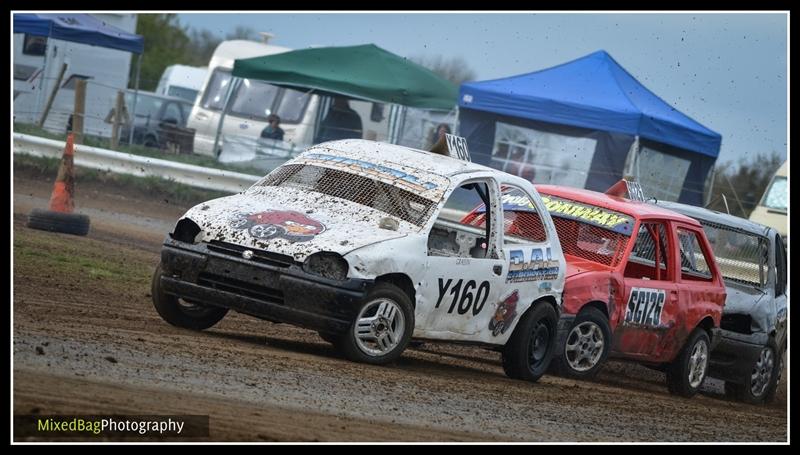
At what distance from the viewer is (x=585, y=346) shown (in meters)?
10.4

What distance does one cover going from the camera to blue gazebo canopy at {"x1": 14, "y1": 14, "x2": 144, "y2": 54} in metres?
24.6

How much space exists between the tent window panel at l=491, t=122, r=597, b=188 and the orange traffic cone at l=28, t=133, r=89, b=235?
902 centimetres

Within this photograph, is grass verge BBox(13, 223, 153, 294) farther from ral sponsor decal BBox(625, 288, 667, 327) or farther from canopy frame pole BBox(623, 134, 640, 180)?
canopy frame pole BBox(623, 134, 640, 180)

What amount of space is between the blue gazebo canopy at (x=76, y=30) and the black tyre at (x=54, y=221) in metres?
10.9

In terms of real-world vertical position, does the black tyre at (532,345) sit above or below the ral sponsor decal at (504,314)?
below

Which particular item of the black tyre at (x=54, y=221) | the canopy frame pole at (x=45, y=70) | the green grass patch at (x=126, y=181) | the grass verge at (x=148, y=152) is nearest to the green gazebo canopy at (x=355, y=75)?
the grass verge at (x=148, y=152)

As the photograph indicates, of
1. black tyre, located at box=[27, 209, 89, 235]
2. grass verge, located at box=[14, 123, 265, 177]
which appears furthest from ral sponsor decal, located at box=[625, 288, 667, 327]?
grass verge, located at box=[14, 123, 265, 177]

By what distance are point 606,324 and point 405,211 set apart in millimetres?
2220

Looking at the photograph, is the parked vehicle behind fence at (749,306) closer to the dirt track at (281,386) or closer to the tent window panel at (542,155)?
the dirt track at (281,386)

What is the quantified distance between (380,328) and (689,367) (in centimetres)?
393

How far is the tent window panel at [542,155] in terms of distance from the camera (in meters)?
22.0

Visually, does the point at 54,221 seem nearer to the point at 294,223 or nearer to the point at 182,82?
the point at 294,223

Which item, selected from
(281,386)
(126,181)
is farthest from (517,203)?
(126,181)

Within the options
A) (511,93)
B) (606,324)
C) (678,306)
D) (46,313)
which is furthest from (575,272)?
(511,93)
